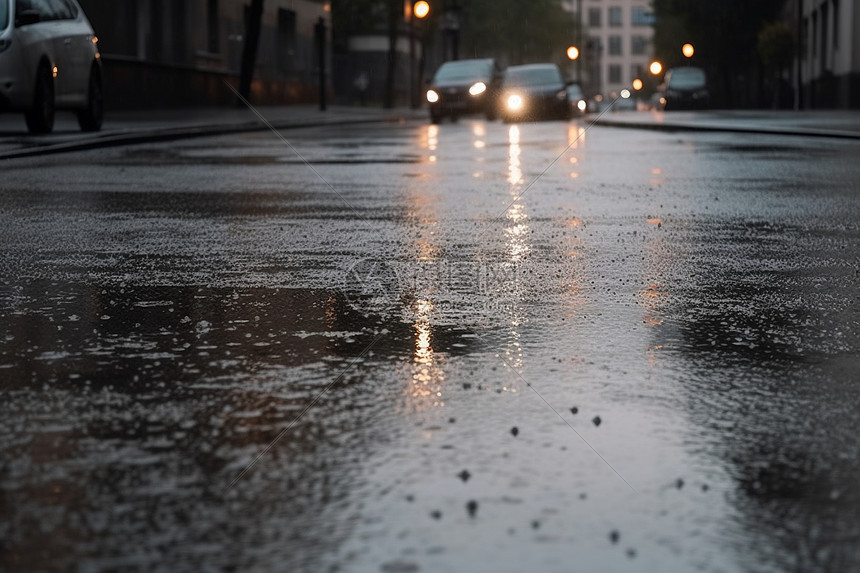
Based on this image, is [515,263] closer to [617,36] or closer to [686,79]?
[686,79]

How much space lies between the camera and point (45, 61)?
738 inches

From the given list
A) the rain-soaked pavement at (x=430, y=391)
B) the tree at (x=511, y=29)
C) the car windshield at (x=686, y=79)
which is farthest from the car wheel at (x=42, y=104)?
the tree at (x=511, y=29)

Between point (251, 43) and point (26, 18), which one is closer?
point (26, 18)

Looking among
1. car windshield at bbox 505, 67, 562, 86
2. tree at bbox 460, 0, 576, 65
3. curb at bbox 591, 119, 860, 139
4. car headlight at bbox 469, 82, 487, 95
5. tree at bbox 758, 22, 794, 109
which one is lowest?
curb at bbox 591, 119, 860, 139

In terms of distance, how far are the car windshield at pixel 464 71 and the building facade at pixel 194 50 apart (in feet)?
24.4

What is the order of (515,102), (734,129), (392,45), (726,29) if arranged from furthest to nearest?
(726,29), (392,45), (515,102), (734,129)

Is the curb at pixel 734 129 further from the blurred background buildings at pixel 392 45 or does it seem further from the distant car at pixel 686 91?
the distant car at pixel 686 91

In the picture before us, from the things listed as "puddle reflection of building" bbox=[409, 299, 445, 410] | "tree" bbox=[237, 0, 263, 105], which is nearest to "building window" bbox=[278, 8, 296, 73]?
"tree" bbox=[237, 0, 263, 105]

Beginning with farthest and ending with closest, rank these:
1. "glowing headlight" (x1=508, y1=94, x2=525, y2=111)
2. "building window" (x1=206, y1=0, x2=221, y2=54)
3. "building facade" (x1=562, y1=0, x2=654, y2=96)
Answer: "building facade" (x1=562, y1=0, x2=654, y2=96)
"building window" (x1=206, y1=0, x2=221, y2=54)
"glowing headlight" (x1=508, y1=94, x2=525, y2=111)

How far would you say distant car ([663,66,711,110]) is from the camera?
50.5 meters

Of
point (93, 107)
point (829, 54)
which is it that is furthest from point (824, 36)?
point (93, 107)

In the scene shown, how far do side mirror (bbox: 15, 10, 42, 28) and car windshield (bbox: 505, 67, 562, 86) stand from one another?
2043 cm

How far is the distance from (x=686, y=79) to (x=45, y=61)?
35242mm

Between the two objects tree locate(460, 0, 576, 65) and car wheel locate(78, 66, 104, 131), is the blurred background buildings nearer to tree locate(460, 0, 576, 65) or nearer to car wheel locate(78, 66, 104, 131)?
tree locate(460, 0, 576, 65)
